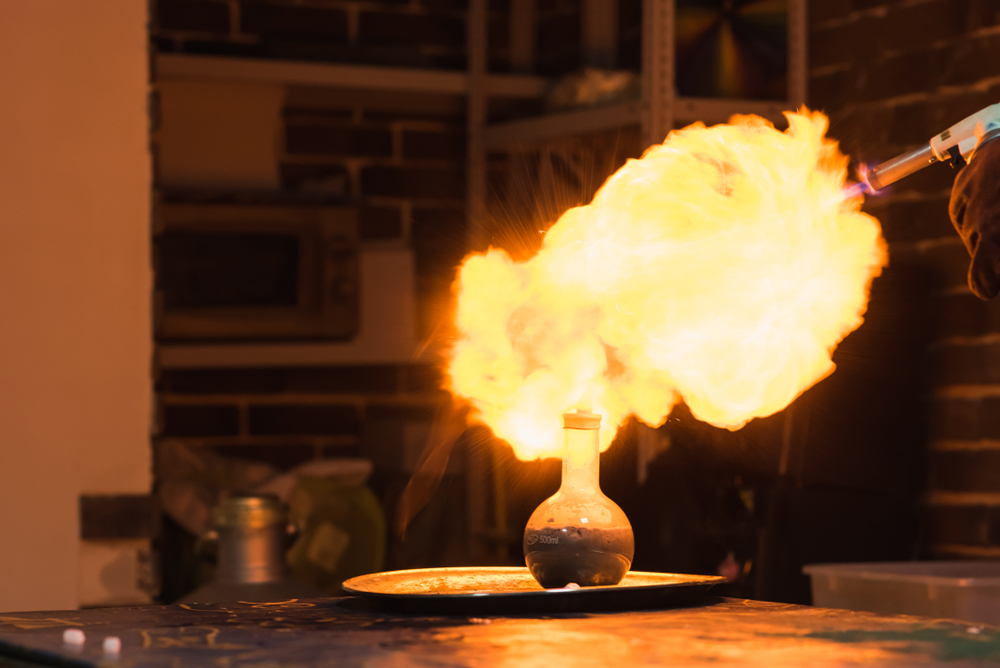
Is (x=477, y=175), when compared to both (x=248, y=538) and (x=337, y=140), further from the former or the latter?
(x=248, y=538)

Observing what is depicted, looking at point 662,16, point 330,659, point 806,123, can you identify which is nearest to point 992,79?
point 662,16

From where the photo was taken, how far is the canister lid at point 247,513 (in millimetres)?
2299

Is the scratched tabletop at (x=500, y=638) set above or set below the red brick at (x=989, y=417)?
below

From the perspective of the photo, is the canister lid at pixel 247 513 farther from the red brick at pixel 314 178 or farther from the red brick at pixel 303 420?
the red brick at pixel 314 178

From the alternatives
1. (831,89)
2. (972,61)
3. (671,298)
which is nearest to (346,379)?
(831,89)

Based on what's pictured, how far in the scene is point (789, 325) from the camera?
5.08ft

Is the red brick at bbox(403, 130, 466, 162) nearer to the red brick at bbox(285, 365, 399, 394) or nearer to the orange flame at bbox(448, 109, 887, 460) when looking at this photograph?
the red brick at bbox(285, 365, 399, 394)

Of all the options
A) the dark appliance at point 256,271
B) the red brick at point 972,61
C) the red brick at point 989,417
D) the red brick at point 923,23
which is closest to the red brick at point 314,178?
the dark appliance at point 256,271

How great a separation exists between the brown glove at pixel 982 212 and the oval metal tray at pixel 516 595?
1.52ft

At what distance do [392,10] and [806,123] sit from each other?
1950 mm

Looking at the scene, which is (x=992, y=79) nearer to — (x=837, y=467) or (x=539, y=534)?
(x=837, y=467)

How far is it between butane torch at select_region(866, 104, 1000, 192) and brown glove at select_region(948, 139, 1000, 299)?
1 centimetres

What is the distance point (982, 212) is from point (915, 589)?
724 millimetres

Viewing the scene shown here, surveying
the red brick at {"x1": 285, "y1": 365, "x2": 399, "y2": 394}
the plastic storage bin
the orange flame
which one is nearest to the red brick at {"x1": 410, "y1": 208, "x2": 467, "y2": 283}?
the red brick at {"x1": 285, "y1": 365, "x2": 399, "y2": 394}
